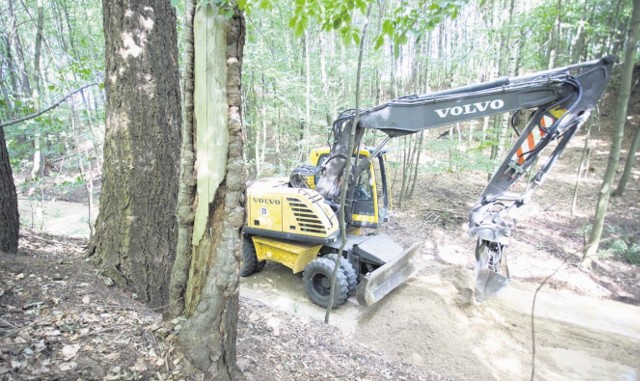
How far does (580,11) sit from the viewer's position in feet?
31.5

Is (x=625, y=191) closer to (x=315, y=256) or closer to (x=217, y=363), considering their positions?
(x=315, y=256)

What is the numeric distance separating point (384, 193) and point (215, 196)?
4623mm

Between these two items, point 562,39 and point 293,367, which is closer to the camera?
point 293,367

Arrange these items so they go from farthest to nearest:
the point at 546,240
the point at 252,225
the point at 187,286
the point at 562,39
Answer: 1. the point at 562,39
2. the point at 546,240
3. the point at 252,225
4. the point at 187,286

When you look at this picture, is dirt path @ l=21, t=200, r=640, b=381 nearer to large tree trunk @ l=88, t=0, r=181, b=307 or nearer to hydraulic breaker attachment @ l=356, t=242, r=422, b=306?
hydraulic breaker attachment @ l=356, t=242, r=422, b=306

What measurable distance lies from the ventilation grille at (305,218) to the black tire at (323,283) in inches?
17.7

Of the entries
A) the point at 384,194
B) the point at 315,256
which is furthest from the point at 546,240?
the point at 315,256

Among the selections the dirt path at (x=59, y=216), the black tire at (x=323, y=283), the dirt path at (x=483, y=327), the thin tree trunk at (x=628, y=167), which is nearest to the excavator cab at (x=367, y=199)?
the black tire at (x=323, y=283)

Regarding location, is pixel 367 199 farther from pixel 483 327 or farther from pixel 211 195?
pixel 211 195

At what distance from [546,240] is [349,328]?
5839mm

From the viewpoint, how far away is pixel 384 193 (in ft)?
19.9

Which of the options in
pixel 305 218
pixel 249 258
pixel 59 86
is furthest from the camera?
pixel 249 258

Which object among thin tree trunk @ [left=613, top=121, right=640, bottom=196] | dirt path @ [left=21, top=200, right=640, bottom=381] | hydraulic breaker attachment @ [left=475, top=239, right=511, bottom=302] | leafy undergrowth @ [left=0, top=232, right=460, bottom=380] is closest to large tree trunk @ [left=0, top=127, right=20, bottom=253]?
leafy undergrowth @ [left=0, top=232, right=460, bottom=380]

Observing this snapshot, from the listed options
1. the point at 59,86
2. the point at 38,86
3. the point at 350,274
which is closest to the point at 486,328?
the point at 350,274
